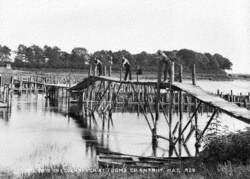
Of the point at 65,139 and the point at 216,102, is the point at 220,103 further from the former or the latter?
the point at 65,139

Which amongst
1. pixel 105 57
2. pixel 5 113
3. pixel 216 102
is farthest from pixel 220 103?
pixel 105 57

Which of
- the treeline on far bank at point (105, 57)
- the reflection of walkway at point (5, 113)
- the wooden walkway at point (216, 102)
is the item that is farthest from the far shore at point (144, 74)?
the wooden walkway at point (216, 102)

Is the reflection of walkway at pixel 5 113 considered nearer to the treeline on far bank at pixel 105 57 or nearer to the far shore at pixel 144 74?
the far shore at pixel 144 74

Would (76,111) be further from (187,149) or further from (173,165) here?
(173,165)

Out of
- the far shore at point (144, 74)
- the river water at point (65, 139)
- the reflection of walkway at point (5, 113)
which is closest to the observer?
the river water at point (65, 139)

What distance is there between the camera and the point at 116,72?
82.7 m

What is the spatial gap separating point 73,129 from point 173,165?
50.8 feet

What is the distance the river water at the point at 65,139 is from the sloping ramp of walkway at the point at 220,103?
2.02 meters

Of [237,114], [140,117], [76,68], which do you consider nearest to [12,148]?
[237,114]

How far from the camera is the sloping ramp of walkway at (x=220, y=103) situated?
15419 mm

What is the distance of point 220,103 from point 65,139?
33.3 ft

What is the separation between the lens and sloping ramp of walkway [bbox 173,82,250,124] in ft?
50.6

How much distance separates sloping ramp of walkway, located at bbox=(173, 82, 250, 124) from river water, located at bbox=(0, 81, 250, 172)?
6.61ft

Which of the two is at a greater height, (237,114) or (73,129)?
(237,114)
